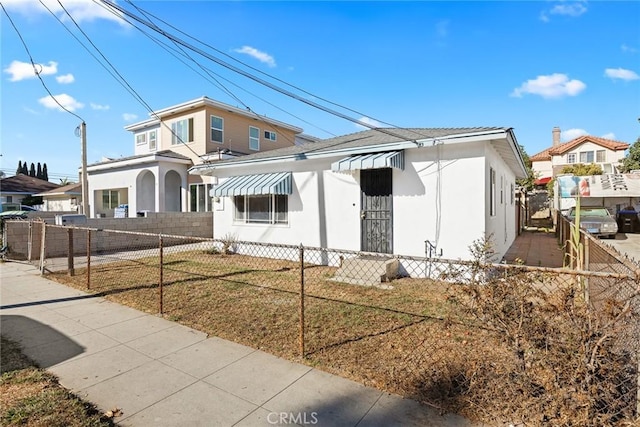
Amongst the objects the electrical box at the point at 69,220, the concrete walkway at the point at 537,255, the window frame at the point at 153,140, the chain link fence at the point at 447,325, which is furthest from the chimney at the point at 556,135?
the electrical box at the point at 69,220

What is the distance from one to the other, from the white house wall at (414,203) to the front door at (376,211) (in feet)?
0.50

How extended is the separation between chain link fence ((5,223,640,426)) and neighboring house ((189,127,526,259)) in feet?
3.27

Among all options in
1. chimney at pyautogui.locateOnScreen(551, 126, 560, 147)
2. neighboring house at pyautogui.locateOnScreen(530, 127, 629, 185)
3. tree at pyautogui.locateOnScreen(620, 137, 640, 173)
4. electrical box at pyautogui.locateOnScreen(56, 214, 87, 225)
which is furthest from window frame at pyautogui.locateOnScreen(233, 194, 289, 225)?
chimney at pyautogui.locateOnScreen(551, 126, 560, 147)

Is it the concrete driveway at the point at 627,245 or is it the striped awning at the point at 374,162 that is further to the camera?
the concrete driveway at the point at 627,245

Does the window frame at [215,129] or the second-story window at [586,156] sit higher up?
the second-story window at [586,156]

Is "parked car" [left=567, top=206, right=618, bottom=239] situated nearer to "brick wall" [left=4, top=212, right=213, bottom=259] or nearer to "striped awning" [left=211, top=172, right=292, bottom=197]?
"striped awning" [left=211, top=172, right=292, bottom=197]

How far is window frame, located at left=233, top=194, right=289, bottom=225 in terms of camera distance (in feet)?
34.0

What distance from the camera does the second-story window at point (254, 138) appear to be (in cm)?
1958

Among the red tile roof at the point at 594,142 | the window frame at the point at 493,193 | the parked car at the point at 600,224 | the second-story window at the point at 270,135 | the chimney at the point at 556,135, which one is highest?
the chimney at the point at 556,135

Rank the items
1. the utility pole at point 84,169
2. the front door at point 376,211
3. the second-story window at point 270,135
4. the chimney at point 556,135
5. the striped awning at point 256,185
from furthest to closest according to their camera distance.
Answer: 1. the chimney at point 556,135
2. the second-story window at point 270,135
3. the utility pole at point 84,169
4. the striped awning at point 256,185
5. the front door at point 376,211

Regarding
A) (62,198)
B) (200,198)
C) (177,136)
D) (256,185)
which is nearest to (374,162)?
(256,185)

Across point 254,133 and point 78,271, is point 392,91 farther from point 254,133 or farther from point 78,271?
point 78,271

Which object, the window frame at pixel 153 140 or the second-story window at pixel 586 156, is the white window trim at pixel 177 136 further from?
the second-story window at pixel 586 156

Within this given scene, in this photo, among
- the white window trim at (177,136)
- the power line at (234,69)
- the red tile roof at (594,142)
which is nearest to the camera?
the power line at (234,69)
